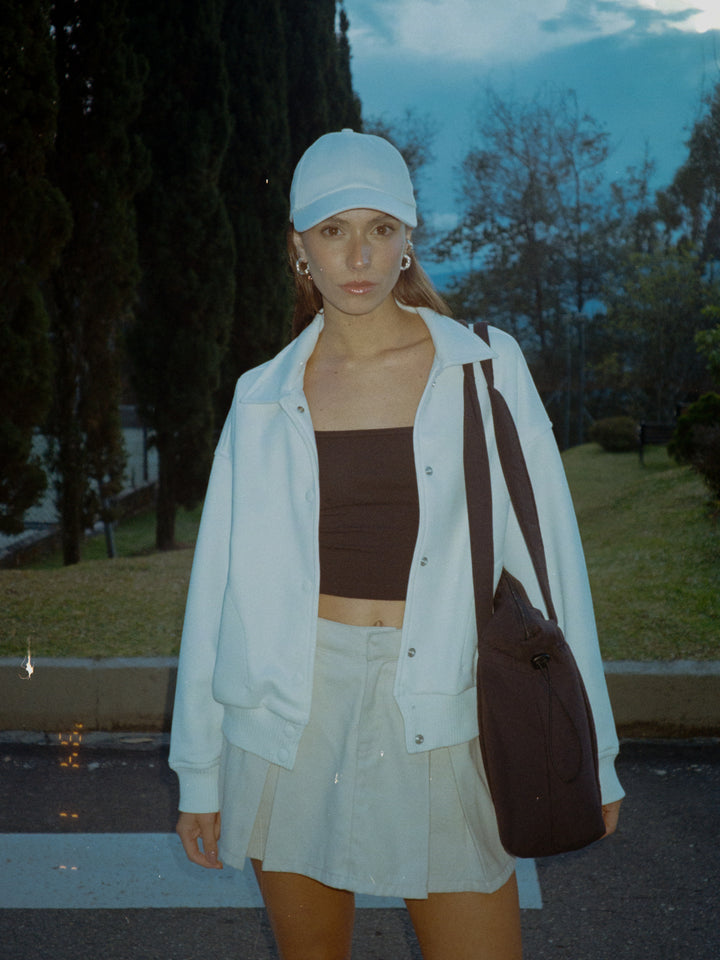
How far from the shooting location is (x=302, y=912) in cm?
208

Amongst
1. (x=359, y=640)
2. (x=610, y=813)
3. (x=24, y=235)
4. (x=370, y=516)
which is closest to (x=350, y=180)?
(x=370, y=516)

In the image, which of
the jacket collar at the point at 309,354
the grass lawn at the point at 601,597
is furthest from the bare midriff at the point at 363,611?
the grass lawn at the point at 601,597

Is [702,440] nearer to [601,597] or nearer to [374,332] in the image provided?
[601,597]

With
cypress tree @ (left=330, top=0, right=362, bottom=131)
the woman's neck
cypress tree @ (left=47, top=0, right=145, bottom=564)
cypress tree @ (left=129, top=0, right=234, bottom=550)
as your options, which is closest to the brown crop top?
the woman's neck

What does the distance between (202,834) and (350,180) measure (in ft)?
4.42

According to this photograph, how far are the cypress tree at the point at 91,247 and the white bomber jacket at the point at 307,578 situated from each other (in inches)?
392

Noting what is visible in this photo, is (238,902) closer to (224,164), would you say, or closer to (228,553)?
(228,553)

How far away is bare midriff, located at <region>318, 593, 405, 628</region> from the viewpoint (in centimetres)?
208

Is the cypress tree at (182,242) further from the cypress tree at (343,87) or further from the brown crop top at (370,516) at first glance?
the brown crop top at (370,516)

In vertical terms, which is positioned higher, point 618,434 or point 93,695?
point 93,695

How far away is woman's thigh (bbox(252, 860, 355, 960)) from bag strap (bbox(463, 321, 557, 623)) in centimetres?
63

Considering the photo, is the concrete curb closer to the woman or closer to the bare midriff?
the woman

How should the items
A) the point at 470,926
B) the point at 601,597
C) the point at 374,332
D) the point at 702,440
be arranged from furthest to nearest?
1. the point at 702,440
2. the point at 601,597
3. the point at 374,332
4. the point at 470,926

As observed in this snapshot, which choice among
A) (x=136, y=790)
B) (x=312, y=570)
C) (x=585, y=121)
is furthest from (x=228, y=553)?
(x=585, y=121)
